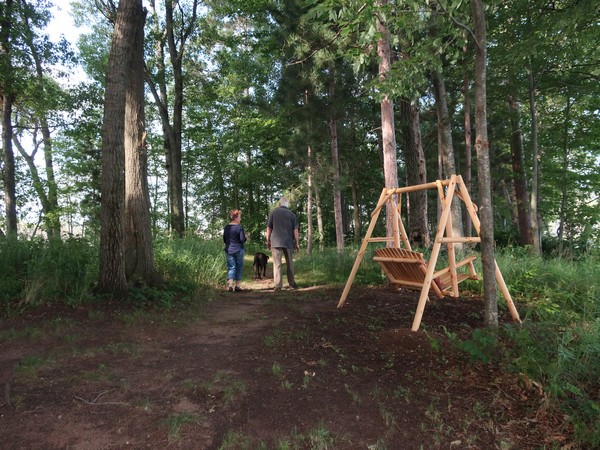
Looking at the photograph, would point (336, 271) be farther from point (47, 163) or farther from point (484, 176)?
point (47, 163)

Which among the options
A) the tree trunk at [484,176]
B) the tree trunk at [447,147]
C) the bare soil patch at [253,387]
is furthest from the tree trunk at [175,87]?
the tree trunk at [484,176]

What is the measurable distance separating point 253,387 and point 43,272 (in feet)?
12.6

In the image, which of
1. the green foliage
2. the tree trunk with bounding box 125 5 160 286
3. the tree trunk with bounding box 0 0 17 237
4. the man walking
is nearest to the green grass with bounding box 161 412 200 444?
the green foliage

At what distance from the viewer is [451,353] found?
3383mm

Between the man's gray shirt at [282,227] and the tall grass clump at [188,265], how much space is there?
4.82 feet

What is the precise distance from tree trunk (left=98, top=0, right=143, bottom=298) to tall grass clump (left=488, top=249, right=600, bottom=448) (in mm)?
4916

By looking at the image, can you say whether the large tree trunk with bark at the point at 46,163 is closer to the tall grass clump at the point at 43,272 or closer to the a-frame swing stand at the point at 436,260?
the tall grass clump at the point at 43,272

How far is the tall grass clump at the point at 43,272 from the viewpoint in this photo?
15.3ft

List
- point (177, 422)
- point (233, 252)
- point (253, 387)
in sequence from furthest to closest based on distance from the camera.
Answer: point (233, 252), point (253, 387), point (177, 422)

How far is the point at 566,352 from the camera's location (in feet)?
8.55

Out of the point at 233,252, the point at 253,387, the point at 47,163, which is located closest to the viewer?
the point at 253,387

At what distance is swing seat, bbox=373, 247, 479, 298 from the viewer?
4621mm

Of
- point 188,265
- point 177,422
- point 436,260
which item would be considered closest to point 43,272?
point 188,265

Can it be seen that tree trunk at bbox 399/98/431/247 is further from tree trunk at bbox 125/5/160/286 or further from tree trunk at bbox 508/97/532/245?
tree trunk at bbox 125/5/160/286
